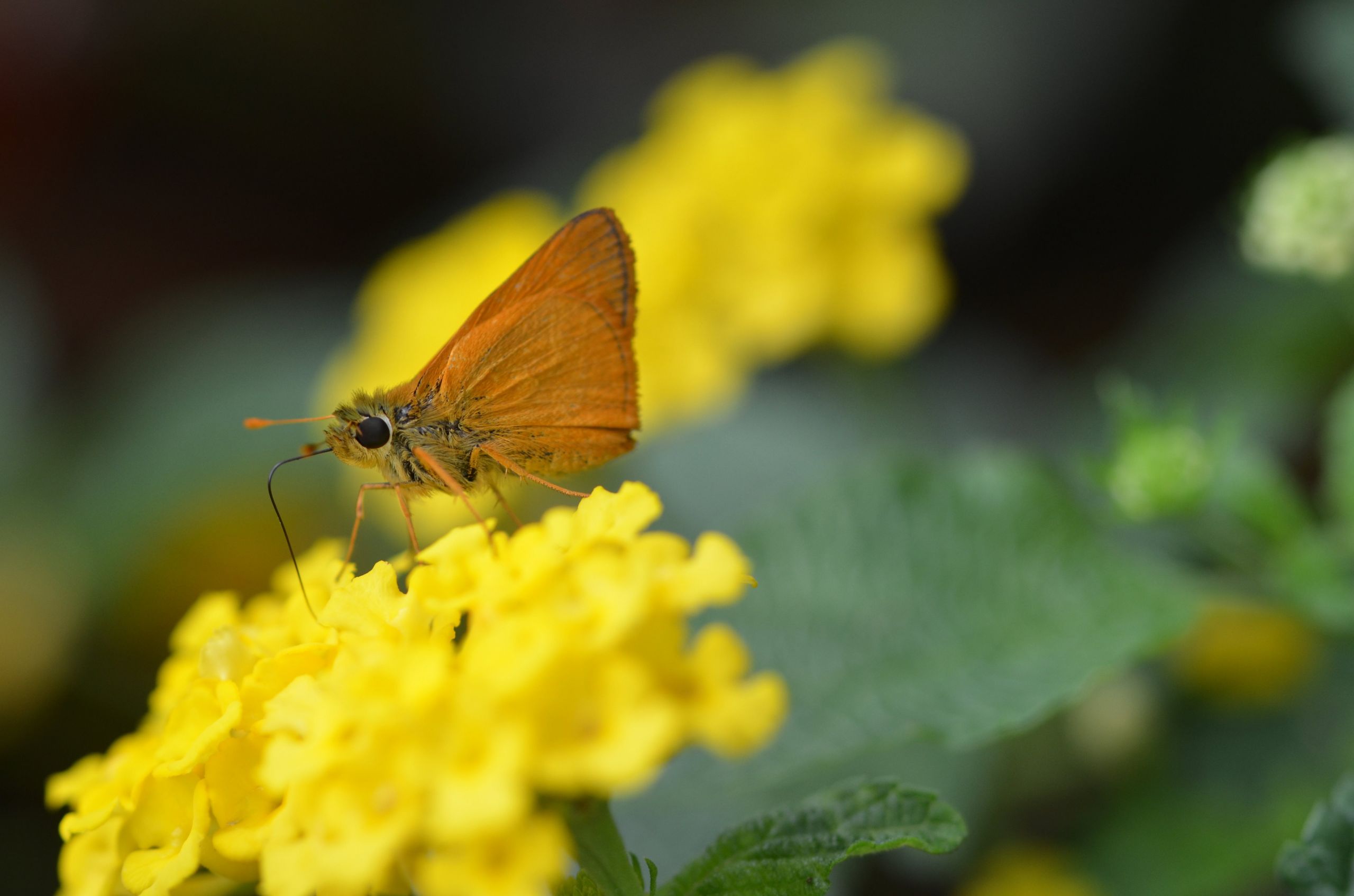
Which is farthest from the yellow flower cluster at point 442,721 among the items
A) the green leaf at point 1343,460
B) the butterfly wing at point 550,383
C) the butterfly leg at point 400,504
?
the green leaf at point 1343,460

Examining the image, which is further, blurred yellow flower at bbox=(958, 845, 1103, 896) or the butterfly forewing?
blurred yellow flower at bbox=(958, 845, 1103, 896)

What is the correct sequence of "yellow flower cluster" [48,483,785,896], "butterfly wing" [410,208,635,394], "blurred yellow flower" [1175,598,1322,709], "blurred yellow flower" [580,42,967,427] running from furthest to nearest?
"blurred yellow flower" [580,42,967,427]
"blurred yellow flower" [1175,598,1322,709]
"butterfly wing" [410,208,635,394]
"yellow flower cluster" [48,483,785,896]

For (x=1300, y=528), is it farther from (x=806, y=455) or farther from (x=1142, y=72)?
(x=1142, y=72)

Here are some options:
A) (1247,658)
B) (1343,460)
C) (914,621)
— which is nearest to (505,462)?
(914,621)

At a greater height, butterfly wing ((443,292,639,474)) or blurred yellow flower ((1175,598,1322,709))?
butterfly wing ((443,292,639,474))

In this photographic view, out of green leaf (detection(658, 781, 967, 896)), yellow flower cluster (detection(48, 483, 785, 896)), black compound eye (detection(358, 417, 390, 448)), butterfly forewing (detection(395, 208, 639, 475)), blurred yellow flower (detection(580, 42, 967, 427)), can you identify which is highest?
blurred yellow flower (detection(580, 42, 967, 427))

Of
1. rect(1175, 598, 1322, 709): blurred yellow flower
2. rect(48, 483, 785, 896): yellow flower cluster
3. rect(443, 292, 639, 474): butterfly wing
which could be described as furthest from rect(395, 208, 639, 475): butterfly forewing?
rect(1175, 598, 1322, 709): blurred yellow flower

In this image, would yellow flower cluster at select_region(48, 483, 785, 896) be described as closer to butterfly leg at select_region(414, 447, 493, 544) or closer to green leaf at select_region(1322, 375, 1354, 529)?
butterfly leg at select_region(414, 447, 493, 544)
